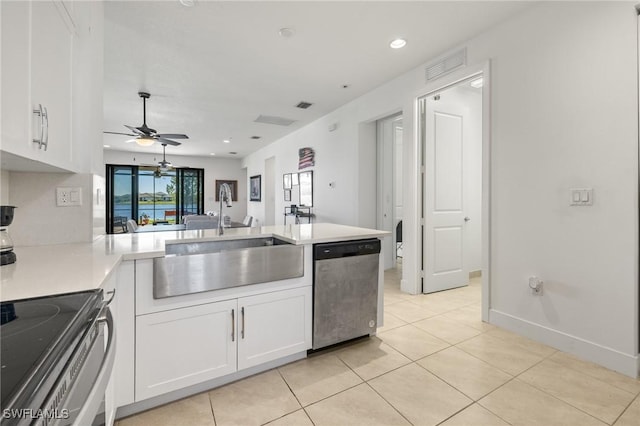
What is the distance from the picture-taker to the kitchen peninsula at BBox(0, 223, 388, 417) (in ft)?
4.77

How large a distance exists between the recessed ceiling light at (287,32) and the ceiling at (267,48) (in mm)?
29

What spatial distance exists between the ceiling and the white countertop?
5.98ft

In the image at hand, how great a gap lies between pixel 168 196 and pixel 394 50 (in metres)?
8.68

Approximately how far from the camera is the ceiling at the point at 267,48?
2340 millimetres

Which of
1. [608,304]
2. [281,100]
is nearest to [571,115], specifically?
[608,304]

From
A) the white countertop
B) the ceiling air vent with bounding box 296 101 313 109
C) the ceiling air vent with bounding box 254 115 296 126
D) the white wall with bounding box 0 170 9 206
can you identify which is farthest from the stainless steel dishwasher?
the ceiling air vent with bounding box 254 115 296 126

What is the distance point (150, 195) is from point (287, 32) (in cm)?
832

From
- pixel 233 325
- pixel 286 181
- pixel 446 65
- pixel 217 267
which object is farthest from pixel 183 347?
pixel 286 181

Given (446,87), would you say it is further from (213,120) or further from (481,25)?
(213,120)

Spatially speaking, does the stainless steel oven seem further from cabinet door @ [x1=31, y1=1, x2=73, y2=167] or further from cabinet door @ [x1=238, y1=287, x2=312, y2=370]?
cabinet door @ [x1=238, y1=287, x2=312, y2=370]

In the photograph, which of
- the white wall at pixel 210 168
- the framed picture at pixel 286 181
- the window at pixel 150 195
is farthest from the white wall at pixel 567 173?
the white wall at pixel 210 168

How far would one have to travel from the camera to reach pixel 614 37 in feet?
6.27

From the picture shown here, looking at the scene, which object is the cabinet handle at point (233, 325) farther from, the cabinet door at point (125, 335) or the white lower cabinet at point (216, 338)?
the cabinet door at point (125, 335)

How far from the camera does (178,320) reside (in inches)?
63.2
